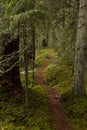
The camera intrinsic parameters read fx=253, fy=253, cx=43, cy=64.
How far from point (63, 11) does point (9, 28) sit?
6780 mm

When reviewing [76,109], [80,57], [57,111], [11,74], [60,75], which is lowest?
[57,111]

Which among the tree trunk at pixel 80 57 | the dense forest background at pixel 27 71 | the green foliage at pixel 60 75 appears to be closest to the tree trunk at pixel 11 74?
the dense forest background at pixel 27 71

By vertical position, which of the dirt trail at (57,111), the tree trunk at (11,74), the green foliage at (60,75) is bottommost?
the dirt trail at (57,111)

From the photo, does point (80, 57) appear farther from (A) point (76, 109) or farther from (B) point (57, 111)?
(B) point (57, 111)

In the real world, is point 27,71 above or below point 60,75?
above

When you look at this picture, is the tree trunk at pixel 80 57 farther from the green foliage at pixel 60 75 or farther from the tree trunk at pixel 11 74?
the green foliage at pixel 60 75

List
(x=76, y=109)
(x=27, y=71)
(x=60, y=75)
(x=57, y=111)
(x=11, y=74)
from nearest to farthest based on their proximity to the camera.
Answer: (x=27, y=71)
(x=76, y=109)
(x=57, y=111)
(x=11, y=74)
(x=60, y=75)

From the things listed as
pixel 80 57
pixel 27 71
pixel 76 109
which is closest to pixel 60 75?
pixel 80 57

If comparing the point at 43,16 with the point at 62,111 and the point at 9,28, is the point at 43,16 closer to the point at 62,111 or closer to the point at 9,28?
the point at 9,28

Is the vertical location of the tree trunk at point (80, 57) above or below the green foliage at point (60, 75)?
above

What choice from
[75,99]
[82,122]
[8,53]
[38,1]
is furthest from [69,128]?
[38,1]

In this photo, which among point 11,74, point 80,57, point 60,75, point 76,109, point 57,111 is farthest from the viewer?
point 60,75

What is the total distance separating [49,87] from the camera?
14.1m

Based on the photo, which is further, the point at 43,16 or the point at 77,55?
the point at 77,55
